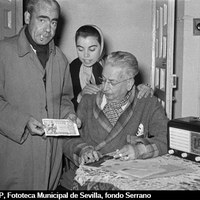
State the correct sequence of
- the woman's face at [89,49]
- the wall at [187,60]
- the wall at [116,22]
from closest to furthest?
the woman's face at [89,49] < the wall at [187,60] < the wall at [116,22]

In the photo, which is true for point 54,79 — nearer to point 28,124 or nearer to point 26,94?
point 26,94

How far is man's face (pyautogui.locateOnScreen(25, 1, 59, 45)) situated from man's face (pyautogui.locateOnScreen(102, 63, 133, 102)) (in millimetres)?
419

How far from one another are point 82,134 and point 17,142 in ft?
1.30

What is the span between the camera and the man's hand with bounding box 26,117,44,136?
6.82 feet

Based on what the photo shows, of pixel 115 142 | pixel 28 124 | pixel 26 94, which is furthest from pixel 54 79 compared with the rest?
pixel 115 142

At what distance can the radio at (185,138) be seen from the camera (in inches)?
74.4

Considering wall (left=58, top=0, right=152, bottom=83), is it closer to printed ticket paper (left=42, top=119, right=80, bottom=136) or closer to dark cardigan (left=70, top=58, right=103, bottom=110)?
dark cardigan (left=70, top=58, right=103, bottom=110)

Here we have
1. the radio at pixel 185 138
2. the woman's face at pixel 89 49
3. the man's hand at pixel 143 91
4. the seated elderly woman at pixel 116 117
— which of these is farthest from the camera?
the woman's face at pixel 89 49

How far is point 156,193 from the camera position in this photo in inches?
59.8

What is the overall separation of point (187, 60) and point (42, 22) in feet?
7.29

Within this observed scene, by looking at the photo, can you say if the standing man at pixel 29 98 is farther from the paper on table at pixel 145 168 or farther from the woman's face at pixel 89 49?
the paper on table at pixel 145 168

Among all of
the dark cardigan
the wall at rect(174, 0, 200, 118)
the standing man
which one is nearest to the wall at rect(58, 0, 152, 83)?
the wall at rect(174, 0, 200, 118)

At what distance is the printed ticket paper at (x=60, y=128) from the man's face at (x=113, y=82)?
0.95ft

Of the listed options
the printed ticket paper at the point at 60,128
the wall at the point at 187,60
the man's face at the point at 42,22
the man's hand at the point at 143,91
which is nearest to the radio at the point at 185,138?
the man's hand at the point at 143,91
